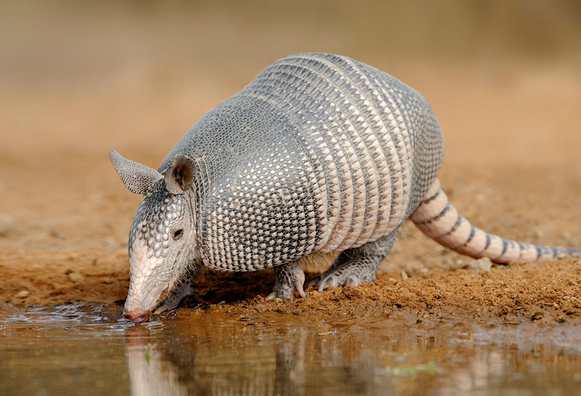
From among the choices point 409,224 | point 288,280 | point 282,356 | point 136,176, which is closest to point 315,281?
point 288,280

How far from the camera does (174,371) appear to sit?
3572mm

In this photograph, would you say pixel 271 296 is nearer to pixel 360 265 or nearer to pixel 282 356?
pixel 360 265

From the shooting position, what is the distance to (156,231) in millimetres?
4781

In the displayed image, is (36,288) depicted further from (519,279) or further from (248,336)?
(519,279)

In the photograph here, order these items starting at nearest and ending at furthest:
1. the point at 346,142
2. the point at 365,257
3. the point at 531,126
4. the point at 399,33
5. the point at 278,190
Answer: the point at 278,190 → the point at 346,142 → the point at 365,257 → the point at 531,126 → the point at 399,33

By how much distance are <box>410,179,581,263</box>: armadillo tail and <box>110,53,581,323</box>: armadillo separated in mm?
846

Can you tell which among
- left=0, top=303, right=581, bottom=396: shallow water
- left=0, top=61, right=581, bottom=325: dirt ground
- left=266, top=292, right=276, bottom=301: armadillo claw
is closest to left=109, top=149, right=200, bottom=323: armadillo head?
left=0, top=303, right=581, bottom=396: shallow water

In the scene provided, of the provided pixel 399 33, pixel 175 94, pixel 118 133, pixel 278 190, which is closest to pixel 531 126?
pixel 399 33

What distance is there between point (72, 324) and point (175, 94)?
15.5 meters

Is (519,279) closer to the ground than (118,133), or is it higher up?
closer to the ground

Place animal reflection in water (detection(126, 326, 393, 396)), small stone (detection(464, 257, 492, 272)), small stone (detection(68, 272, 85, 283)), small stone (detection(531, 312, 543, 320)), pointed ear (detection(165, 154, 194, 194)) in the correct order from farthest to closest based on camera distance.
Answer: small stone (detection(464, 257, 492, 272)) → small stone (detection(68, 272, 85, 283)) → pointed ear (detection(165, 154, 194, 194)) → small stone (detection(531, 312, 543, 320)) → animal reflection in water (detection(126, 326, 393, 396))

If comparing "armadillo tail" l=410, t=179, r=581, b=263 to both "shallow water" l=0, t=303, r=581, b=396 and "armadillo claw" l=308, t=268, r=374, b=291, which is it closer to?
"armadillo claw" l=308, t=268, r=374, b=291

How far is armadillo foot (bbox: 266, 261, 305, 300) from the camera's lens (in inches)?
220

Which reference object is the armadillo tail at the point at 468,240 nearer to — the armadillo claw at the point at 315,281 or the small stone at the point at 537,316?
the armadillo claw at the point at 315,281
